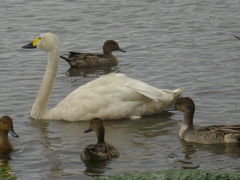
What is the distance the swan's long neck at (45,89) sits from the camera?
12523 millimetres

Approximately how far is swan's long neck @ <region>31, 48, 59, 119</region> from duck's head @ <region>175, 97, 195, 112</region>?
2.09 metres

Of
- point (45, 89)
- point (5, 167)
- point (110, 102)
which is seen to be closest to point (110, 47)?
point (45, 89)

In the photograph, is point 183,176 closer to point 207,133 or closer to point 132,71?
point 207,133

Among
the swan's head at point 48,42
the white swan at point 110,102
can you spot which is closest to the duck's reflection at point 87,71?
the swan's head at point 48,42

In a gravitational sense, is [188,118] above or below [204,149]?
above

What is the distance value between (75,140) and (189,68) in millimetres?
4033

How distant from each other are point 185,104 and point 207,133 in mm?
707

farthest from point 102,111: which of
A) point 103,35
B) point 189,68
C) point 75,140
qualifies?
point 103,35

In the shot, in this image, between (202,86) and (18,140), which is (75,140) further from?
(202,86)

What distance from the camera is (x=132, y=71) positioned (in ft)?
49.3

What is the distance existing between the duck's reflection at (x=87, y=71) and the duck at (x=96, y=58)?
82mm

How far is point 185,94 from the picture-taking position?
13305 millimetres

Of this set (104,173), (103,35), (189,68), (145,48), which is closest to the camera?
(104,173)

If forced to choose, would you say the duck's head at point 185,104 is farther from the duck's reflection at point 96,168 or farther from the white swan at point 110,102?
the duck's reflection at point 96,168
